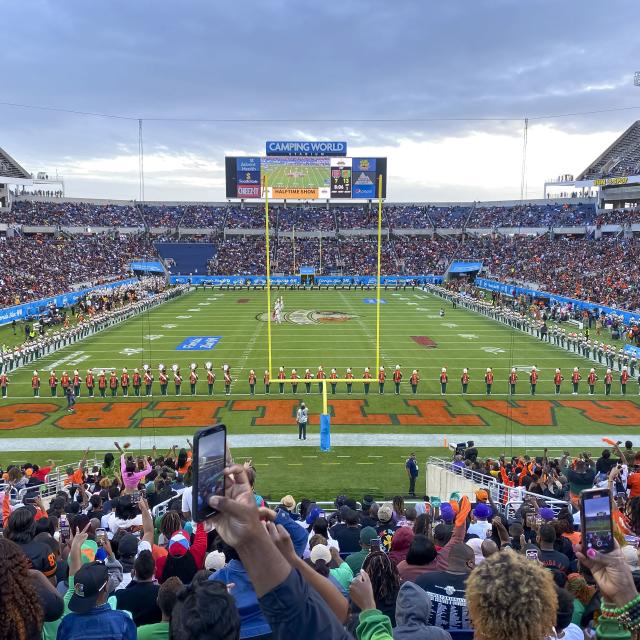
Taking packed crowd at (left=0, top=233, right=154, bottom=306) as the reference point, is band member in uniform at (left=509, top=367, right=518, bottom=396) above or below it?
below

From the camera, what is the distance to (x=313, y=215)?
66625mm

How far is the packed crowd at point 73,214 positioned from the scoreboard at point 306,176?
1351cm

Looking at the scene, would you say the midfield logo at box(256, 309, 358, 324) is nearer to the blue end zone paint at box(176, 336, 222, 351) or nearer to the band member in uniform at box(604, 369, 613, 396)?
the blue end zone paint at box(176, 336, 222, 351)

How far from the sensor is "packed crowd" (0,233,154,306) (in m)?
37.1

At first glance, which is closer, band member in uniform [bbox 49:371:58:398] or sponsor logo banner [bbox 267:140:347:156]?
band member in uniform [bbox 49:371:58:398]

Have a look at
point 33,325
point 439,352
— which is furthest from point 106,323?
point 439,352

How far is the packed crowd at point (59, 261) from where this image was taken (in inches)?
1460

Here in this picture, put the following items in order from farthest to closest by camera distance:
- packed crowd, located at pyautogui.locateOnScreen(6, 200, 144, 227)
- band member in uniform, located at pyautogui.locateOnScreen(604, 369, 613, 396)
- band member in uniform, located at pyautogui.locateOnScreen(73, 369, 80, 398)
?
packed crowd, located at pyautogui.locateOnScreen(6, 200, 144, 227) < band member in uniform, located at pyautogui.locateOnScreen(604, 369, 613, 396) < band member in uniform, located at pyautogui.locateOnScreen(73, 369, 80, 398)

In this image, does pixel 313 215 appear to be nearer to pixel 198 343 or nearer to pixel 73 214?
pixel 73 214

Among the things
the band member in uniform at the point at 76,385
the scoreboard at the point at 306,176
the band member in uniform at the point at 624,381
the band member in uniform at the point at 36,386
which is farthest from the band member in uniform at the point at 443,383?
the scoreboard at the point at 306,176

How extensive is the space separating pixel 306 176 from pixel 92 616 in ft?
180

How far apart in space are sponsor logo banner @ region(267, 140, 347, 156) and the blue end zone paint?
3321cm

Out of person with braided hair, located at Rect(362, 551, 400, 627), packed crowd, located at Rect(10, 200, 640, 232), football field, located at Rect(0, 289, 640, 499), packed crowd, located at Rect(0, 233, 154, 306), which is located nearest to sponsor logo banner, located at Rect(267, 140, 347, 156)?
packed crowd, located at Rect(10, 200, 640, 232)

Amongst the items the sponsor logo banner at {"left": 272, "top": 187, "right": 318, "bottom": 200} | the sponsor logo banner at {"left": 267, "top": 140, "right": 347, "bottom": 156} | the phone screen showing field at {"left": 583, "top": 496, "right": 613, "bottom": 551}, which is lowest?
the phone screen showing field at {"left": 583, "top": 496, "right": 613, "bottom": 551}
